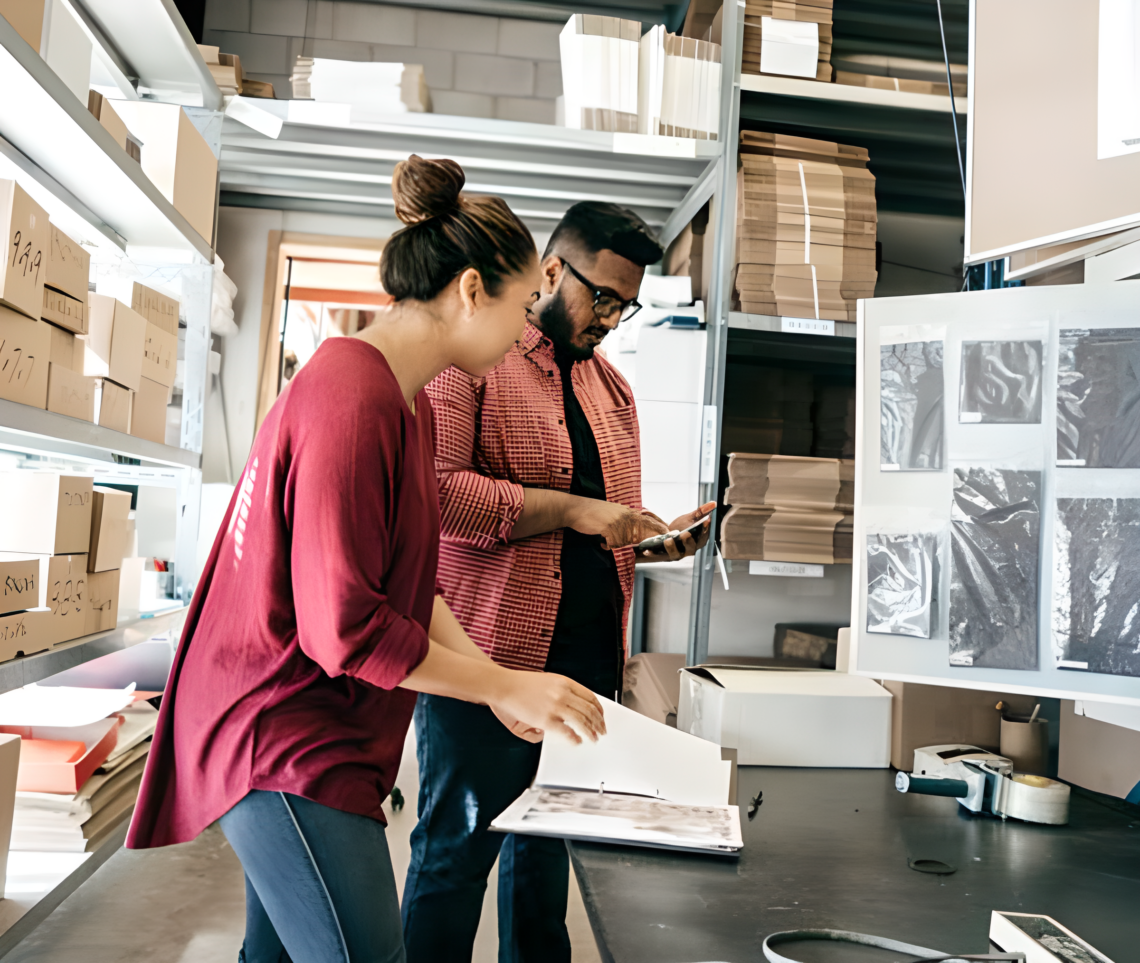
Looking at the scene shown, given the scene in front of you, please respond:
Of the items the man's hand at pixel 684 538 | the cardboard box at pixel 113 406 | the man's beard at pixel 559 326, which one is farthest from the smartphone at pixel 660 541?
the cardboard box at pixel 113 406

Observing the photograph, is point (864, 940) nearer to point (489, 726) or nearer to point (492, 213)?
point (489, 726)

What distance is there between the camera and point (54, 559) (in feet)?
5.13

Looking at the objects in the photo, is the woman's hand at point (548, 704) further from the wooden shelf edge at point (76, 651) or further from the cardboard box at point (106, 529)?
the cardboard box at point (106, 529)

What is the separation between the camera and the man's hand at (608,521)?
1.45 m

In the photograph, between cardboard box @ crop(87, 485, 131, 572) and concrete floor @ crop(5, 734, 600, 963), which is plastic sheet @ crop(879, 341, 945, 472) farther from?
cardboard box @ crop(87, 485, 131, 572)

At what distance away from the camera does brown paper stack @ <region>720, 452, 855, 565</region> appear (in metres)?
2.25

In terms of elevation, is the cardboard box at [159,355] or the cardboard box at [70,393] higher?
the cardboard box at [159,355]

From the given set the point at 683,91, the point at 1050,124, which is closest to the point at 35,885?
the point at 1050,124

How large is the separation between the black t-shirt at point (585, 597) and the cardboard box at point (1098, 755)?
754 mm

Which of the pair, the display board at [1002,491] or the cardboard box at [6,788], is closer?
the display board at [1002,491]

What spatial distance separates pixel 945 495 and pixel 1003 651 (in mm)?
241

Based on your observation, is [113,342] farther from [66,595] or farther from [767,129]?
[767,129]

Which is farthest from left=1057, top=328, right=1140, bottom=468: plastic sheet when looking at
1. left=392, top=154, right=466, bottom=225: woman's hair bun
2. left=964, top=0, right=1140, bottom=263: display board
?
left=392, top=154, right=466, bottom=225: woman's hair bun

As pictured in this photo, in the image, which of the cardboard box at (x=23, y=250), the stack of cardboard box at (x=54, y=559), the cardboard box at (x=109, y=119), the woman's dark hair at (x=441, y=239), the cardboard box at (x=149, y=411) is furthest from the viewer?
the cardboard box at (x=149, y=411)
